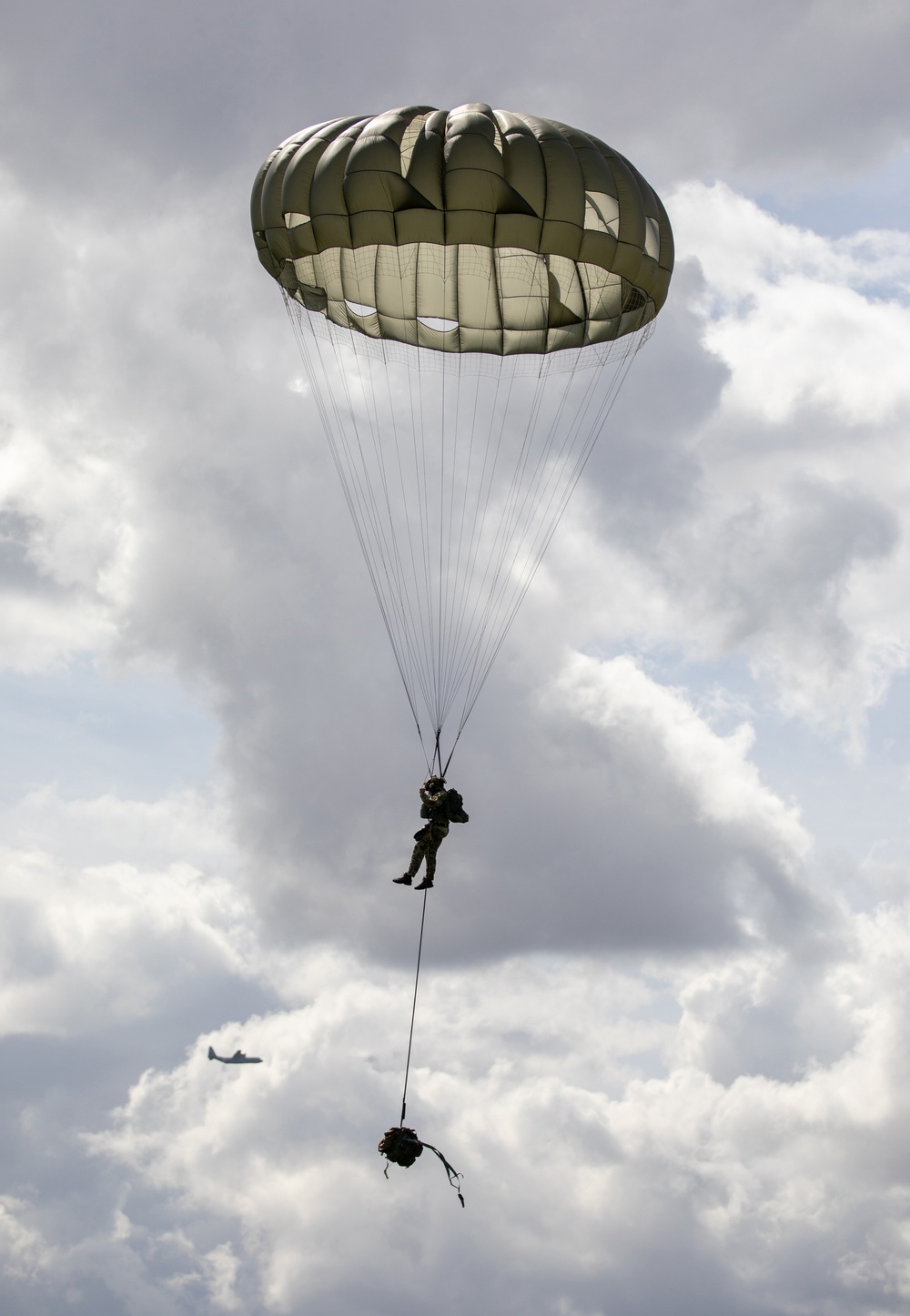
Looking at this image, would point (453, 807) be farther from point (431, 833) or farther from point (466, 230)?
point (466, 230)

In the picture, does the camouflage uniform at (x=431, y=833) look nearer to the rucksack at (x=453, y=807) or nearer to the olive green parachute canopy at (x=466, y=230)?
the rucksack at (x=453, y=807)

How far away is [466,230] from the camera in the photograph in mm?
34125

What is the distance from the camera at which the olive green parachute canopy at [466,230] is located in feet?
112

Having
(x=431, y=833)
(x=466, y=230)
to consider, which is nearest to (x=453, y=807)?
(x=431, y=833)

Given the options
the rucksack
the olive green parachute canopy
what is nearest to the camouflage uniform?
the rucksack

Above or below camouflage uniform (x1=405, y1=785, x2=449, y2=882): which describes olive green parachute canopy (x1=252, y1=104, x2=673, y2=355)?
above

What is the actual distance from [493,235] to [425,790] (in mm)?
11752

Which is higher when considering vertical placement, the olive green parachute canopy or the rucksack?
the olive green parachute canopy

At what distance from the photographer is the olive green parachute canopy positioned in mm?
34000

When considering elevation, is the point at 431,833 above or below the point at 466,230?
below

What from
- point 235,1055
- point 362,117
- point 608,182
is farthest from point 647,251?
point 235,1055

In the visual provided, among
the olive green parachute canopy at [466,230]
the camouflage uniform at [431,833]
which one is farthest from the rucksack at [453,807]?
the olive green parachute canopy at [466,230]

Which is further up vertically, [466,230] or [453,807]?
[466,230]

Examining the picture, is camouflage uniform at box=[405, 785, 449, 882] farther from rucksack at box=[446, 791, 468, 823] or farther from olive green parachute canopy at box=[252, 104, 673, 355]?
olive green parachute canopy at box=[252, 104, 673, 355]
